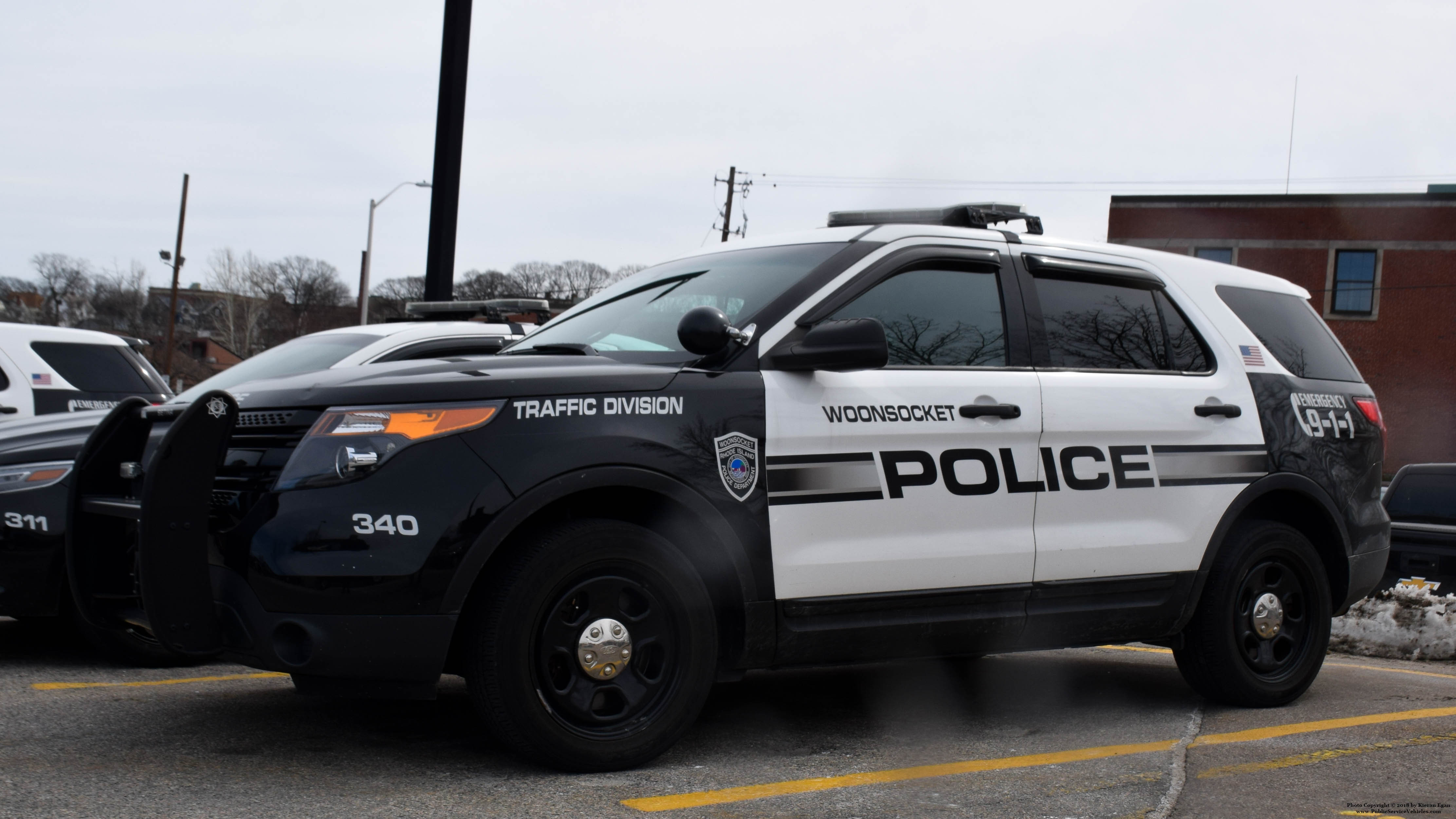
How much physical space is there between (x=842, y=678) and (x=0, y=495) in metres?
3.73

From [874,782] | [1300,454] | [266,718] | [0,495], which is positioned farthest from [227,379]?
[1300,454]

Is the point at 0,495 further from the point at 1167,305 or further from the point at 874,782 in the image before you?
the point at 1167,305

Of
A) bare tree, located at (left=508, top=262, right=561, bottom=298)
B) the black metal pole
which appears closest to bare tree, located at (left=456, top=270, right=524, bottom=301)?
bare tree, located at (left=508, top=262, right=561, bottom=298)

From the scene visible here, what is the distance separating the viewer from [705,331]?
4.27m

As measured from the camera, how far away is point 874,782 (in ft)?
13.7

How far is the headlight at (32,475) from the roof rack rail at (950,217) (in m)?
3.42

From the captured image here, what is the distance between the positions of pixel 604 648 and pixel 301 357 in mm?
4515

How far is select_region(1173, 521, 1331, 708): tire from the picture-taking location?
5551 millimetres

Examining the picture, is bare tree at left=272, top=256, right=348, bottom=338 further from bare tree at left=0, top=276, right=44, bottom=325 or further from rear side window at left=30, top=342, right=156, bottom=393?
rear side window at left=30, top=342, right=156, bottom=393

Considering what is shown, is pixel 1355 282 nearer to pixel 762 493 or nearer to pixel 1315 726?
pixel 1315 726

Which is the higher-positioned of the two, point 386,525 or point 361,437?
point 361,437

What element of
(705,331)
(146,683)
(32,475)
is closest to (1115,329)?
(705,331)

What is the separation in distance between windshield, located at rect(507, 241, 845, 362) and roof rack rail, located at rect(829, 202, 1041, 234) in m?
0.47

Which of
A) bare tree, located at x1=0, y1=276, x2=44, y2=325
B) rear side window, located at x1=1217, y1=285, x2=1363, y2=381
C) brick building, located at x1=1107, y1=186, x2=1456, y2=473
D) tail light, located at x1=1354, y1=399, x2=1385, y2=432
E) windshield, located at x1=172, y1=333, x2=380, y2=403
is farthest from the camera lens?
bare tree, located at x1=0, y1=276, x2=44, y2=325
